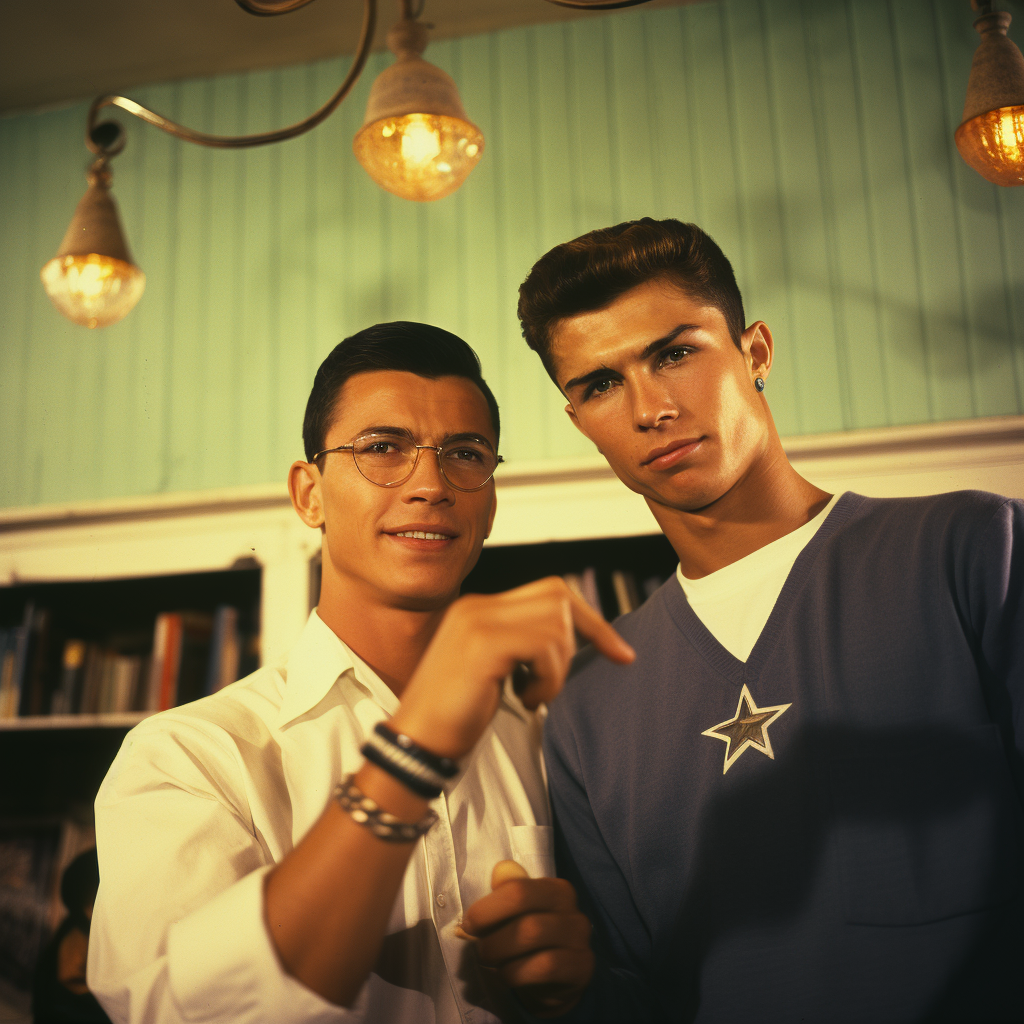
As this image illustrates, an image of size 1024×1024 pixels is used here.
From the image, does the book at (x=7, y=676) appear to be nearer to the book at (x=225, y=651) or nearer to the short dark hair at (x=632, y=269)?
the book at (x=225, y=651)

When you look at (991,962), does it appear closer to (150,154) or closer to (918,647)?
(918,647)

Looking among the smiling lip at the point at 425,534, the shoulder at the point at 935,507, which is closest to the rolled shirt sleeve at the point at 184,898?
the smiling lip at the point at 425,534

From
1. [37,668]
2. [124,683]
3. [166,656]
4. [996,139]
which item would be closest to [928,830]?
[996,139]

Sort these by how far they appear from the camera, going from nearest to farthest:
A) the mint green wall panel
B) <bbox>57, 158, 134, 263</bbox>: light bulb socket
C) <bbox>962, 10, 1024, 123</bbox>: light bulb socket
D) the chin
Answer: the chin → <bbox>962, 10, 1024, 123</bbox>: light bulb socket → <bbox>57, 158, 134, 263</bbox>: light bulb socket → the mint green wall panel

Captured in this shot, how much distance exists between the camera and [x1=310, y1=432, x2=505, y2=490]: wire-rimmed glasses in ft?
3.45

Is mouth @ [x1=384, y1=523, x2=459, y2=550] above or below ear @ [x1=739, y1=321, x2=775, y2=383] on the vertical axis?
below

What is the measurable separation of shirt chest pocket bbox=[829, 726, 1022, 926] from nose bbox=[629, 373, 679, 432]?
47 cm

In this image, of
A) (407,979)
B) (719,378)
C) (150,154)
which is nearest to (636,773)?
(407,979)

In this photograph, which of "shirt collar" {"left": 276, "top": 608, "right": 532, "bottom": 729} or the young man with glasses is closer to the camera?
the young man with glasses

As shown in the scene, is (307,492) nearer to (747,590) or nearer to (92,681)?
(747,590)

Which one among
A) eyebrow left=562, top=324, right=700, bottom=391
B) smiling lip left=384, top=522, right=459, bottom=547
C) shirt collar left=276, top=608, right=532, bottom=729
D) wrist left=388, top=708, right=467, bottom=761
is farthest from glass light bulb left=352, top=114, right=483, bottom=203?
wrist left=388, top=708, right=467, bottom=761

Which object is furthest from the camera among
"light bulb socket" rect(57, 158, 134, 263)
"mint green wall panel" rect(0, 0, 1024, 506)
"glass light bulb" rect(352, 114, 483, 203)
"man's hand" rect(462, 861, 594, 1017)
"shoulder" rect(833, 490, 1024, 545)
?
"mint green wall panel" rect(0, 0, 1024, 506)

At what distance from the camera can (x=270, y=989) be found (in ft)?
2.19

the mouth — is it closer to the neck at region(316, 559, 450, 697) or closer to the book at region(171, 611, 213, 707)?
Answer: the neck at region(316, 559, 450, 697)
